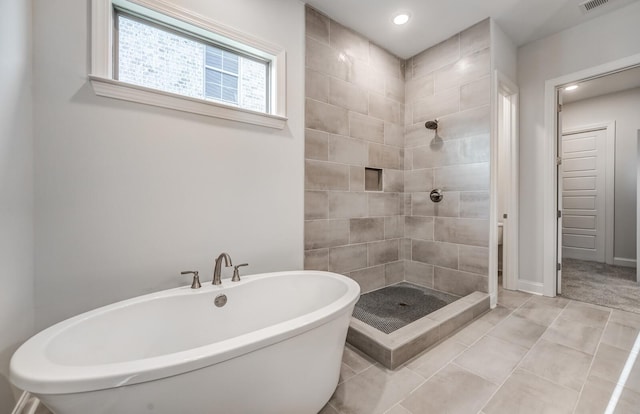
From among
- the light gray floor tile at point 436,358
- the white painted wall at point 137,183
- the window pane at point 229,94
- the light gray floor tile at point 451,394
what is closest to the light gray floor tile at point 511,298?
the light gray floor tile at point 436,358

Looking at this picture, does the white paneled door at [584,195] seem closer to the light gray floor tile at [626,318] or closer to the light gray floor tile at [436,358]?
the light gray floor tile at [626,318]

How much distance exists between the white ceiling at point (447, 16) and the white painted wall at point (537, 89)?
0.13 metres

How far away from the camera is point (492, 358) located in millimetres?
1706

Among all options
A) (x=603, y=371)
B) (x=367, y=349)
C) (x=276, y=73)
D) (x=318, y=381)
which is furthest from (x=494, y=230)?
(x=276, y=73)

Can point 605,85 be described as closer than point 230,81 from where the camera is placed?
No

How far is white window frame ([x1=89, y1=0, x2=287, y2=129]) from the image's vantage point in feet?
4.69

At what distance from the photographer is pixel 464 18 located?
8.06 feet

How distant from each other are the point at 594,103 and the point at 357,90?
A: 435 cm

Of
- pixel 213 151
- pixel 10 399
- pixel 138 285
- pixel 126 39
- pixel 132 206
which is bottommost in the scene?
pixel 10 399

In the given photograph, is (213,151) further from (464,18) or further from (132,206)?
(464,18)

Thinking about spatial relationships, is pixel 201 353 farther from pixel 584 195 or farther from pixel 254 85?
pixel 584 195

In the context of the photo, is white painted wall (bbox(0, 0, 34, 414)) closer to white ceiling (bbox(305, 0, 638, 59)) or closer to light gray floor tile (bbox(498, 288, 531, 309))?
white ceiling (bbox(305, 0, 638, 59))

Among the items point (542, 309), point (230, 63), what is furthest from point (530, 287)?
point (230, 63)

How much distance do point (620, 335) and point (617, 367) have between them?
1.85 ft
